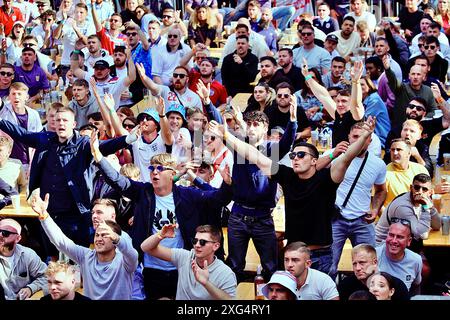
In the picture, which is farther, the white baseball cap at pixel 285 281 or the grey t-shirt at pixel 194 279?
the grey t-shirt at pixel 194 279

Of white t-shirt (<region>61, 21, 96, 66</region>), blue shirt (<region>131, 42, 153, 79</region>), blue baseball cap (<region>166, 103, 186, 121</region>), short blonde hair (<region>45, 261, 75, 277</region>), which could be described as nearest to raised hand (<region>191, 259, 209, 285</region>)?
short blonde hair (<region>45, 261, 75, 277</region>)

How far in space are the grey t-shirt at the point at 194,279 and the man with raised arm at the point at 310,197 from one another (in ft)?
2.43

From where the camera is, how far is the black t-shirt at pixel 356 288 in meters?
8.48

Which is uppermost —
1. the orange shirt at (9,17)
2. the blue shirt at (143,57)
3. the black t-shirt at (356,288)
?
the orange shirt at (9,17)

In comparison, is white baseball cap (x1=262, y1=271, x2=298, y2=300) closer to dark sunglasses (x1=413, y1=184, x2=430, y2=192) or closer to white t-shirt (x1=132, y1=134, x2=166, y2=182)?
dark sunglasses (x1=413, y1=184, x2=430, y2=192)

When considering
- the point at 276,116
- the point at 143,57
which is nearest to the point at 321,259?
the point at 276,116

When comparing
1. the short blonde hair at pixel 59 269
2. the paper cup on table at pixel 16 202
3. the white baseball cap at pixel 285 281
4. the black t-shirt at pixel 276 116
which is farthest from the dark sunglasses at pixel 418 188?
the paper cup on table at pixel 16 202

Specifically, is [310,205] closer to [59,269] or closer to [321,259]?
[321,259]

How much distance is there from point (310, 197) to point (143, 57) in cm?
607

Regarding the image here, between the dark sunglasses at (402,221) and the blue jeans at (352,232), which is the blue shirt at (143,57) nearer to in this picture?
the blue jeans at (352,232)

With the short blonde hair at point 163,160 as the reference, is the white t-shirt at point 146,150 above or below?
below

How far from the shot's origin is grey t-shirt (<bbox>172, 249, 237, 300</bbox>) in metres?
8.62

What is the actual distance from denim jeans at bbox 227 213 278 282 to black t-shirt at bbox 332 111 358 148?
5.98 ft

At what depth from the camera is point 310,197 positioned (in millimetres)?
9008
